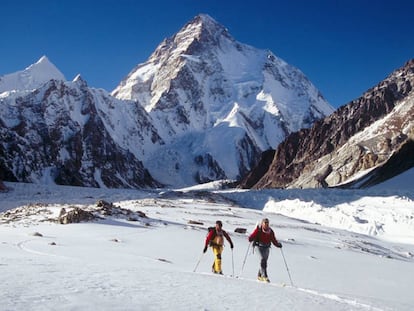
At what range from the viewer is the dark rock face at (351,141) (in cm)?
7719

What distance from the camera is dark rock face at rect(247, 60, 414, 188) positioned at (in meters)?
77.2

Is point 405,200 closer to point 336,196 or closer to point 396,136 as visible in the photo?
point 336,196

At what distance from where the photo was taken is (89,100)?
176125 millimetres

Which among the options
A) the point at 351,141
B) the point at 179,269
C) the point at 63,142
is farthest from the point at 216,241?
the point at 63,142

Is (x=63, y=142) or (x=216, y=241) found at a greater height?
(x=63, y=142)

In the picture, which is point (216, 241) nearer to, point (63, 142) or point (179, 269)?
point (179, 269)

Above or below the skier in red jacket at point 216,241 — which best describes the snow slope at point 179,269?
below

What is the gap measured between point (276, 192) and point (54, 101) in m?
112

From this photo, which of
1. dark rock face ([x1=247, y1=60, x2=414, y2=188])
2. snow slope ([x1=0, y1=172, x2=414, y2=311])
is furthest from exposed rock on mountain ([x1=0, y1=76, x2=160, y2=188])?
snow slope ([x1=0, y1=172, x2=414, y2=311])

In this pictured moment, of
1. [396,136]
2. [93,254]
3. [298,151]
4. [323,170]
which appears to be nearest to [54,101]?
[298,151]

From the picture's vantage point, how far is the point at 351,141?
88688 mm

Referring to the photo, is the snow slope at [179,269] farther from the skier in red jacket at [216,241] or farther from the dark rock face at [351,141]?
the dark rock face at [351,141]

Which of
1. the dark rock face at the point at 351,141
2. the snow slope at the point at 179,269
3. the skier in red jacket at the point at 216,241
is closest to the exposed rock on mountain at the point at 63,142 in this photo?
the dark rock face at the point at 351,141

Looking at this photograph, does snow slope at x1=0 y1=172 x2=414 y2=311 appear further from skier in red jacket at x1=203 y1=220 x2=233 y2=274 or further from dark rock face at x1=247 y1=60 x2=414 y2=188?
dark rock face at x1=247 y1=60 x2=414 y2=188
